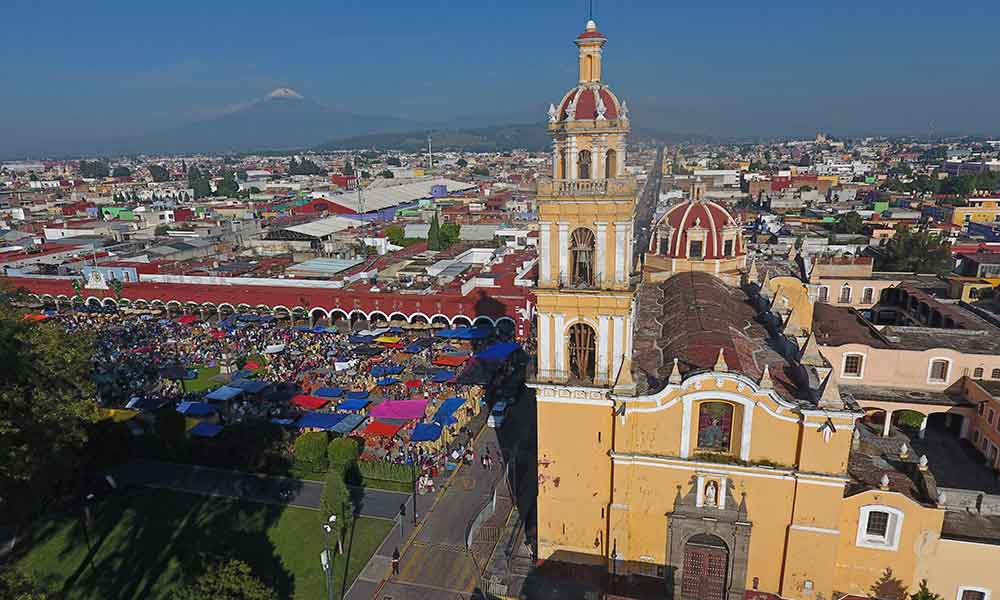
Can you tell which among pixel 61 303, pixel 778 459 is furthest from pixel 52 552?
pixel 61 303

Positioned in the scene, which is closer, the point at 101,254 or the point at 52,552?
the point at 52,552

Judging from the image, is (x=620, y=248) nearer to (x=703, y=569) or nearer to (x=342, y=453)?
(x=703, y=569)

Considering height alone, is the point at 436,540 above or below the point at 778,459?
below

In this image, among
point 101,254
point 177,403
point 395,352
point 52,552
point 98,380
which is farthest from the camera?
point 101,254

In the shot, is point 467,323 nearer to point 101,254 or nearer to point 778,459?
point 778,459

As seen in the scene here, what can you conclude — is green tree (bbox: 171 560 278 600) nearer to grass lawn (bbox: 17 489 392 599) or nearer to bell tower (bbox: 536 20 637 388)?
grass lawn (bbox: 17 489 392 599)

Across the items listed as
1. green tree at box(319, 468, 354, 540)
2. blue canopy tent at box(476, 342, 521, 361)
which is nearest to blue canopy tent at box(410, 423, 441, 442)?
green tree at box(319, 468, 354, 540)

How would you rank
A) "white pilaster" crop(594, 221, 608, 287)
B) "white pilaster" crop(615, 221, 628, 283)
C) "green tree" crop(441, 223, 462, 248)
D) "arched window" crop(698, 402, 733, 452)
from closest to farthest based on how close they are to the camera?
"arched window" crop(698, 402, 733, 452) < "white pilaster" crop(615, 221, 628, 283) < "white pilaster" crop(594, 221, 608, 287) < "green tree" crop(441, 223, 462, 248)
